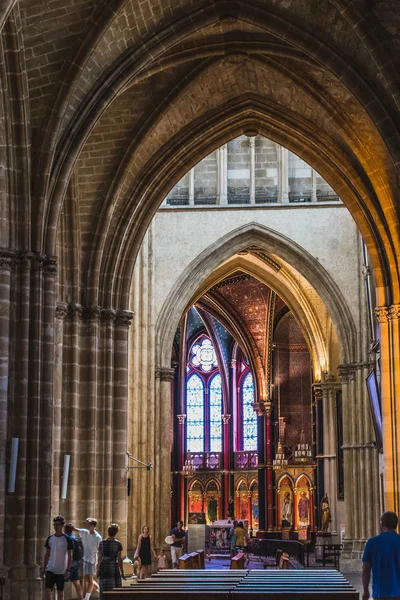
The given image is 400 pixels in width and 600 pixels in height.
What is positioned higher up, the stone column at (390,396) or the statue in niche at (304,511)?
the stone column at (390,396)

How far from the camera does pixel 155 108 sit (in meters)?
20.2

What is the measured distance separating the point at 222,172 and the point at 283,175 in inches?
64.2

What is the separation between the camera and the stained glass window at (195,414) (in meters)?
43.4

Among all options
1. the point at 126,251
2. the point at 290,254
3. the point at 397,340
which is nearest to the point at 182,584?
the point at 397,340

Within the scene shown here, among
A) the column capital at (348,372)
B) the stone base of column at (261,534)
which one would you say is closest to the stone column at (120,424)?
the column capital at (348,372)

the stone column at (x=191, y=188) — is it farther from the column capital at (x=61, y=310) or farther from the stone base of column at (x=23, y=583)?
the stone base of column at (x=23, y=583)

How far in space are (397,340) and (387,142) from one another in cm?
448

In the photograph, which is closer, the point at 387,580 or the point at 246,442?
the point at 387,580

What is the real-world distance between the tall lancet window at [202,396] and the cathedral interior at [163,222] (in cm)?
922

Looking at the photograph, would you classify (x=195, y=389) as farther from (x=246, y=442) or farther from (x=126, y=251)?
(x=126, y=251)

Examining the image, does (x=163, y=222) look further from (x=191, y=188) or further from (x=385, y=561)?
(x=385, y=561)

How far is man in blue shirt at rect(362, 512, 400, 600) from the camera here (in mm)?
9023

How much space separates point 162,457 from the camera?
2855 centimetres

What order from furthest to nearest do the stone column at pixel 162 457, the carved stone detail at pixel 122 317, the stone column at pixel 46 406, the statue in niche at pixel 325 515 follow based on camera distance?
the statue in niche at pixel 325 515 < the stone column at pixel 162 457 < the carved stone detail at pixel 122 317 < the stone column at pixel 46 406
